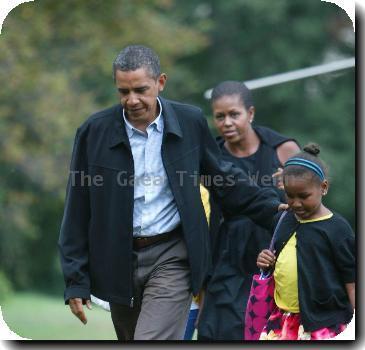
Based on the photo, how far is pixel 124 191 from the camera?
5.41 meters

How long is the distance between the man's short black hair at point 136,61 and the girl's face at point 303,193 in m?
0.89

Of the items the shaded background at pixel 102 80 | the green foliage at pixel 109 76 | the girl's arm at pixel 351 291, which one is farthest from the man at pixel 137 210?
the green foliage at pixel 109 76

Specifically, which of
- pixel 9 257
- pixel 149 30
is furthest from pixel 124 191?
pixel 9 257

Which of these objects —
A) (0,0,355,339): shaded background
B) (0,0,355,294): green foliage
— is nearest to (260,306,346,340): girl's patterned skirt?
(0,0,355,339): shaded background

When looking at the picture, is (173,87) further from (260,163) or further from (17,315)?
(260,163)

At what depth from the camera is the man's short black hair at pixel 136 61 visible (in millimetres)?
5359

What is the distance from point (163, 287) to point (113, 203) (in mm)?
502

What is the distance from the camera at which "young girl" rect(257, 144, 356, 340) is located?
17.7ft

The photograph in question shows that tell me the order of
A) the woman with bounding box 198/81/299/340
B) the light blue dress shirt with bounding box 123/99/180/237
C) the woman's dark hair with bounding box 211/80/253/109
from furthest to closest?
the woman's dark hair with bounding box 211/80/253/109 → the woman with bounding box 198/81/299/340 → the light blue dress shirt with bounding box 123/99/180/237

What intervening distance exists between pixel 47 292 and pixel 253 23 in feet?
25.7

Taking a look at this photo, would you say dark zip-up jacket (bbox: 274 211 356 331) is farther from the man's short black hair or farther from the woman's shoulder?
the woman's shoulder

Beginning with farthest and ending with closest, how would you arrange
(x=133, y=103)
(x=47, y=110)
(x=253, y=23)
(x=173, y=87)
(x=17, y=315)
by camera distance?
1. (x=253, y=23)
2. (x=173, y=87)
3. (x=47, y=110)
4. (x=17, y=315)
5. (x=133, y=103)

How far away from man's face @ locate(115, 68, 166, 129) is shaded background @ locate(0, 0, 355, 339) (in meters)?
4.67

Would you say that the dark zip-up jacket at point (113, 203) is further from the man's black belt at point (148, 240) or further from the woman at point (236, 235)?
the woman at point (236, 235)
